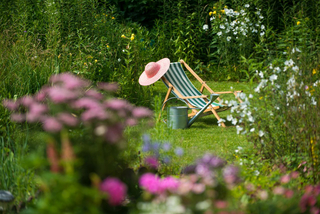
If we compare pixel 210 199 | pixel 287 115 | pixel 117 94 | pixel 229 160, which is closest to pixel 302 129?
pixel 287 115

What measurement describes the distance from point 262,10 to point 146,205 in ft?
25.2

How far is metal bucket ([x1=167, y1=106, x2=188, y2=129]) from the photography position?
5215 millimetres

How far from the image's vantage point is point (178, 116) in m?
5.24

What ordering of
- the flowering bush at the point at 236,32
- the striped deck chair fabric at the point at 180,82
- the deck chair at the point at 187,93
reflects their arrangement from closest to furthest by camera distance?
the deck chair at the point at 187,93
the striped deck chair fabric at the point at 180,82
the flowering bush at the point at 236,32

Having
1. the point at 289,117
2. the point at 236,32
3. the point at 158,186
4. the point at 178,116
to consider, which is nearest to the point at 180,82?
the point at 178,116

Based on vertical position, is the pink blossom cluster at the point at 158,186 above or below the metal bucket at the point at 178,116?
above

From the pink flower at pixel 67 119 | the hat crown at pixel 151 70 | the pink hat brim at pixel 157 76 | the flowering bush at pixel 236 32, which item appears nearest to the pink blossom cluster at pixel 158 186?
the pink flower at pixel 67 119

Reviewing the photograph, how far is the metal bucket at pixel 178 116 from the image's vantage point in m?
5.21

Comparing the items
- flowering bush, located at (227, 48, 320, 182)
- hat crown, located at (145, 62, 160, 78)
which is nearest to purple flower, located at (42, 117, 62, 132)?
flowering bush, located at (227, 48, 320, 182)

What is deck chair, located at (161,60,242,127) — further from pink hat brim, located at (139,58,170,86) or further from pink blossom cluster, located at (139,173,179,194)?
pink blossom cluster, located at (139,173,179,194)

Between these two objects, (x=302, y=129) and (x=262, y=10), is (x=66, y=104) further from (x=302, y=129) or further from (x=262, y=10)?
(x=262, y=10)

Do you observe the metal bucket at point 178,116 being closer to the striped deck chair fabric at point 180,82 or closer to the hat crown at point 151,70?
the striped deck chair fabric at point 180,82

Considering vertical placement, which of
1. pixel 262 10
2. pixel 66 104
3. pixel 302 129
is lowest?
pixel 302 129

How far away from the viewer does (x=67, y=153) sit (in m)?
1.64
